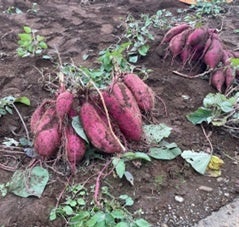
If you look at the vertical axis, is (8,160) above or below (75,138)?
below

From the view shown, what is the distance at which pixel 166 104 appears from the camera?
2697 millimetres

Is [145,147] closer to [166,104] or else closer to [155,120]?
[155,120]

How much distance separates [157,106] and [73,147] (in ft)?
2.53

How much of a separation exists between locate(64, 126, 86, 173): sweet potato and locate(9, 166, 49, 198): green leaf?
0.13 m

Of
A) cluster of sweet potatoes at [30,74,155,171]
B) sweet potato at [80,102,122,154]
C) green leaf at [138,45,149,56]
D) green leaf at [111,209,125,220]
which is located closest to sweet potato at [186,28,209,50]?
green leaf at [138,45,149,56]

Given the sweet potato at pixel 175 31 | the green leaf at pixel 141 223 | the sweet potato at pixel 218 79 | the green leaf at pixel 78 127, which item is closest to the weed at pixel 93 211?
the green leaf at pixel 141 223

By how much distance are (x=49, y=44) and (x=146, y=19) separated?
3.05ft

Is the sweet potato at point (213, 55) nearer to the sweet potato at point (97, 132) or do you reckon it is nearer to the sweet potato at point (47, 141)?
the sweet potato at point (97, 132)

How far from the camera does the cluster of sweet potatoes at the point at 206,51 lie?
9.44 feet

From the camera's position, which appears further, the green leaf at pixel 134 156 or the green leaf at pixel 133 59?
the green leaf at pixel 133 59

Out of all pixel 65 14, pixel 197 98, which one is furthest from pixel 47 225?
→ pixel 65 14

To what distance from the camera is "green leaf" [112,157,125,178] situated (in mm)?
2000

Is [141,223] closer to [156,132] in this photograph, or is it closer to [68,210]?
[68,210]

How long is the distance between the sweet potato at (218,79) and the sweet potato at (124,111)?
840 millimetres
